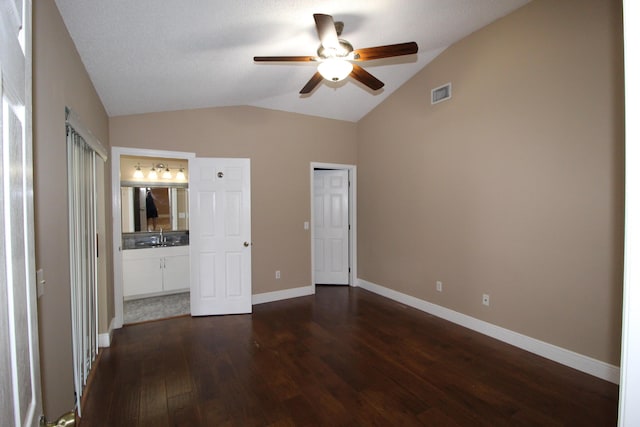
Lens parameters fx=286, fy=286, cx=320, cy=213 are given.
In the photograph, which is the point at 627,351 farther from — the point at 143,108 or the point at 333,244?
the point at 333,244

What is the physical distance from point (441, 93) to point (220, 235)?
11.3 ft

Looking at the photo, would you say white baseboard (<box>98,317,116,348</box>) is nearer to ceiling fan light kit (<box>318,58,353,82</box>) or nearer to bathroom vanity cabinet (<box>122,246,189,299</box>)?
bathroom vanity cabinet (<box>122,246,189,299</box>)

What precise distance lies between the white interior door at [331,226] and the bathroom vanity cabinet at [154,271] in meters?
2.37

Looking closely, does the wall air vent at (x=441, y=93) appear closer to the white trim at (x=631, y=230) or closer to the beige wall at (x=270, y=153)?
the beige wall at (x=270, y=153)

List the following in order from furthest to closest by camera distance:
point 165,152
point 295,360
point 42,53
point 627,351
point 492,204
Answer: point 165,152 < point 492,204 < point 295,360 < point 42,53 < point 627,351

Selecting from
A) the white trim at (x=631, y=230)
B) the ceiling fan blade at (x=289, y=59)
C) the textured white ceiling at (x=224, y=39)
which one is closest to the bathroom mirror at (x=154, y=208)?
the textured white ceiling at (x=224, y=39)

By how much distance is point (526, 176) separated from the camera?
9.38ft

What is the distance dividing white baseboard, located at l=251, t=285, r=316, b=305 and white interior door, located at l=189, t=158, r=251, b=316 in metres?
0.36

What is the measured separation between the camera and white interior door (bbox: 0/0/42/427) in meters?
0.50

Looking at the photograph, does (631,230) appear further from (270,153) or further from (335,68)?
(270,153)

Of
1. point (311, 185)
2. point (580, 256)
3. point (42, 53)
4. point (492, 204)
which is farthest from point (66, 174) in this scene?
point (580, 256)

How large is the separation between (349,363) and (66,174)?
2.68 m

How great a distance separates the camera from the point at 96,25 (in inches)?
73.8

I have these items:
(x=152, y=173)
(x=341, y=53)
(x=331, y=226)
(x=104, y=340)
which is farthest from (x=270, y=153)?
(x=104, y=340)
